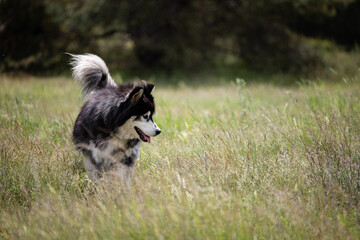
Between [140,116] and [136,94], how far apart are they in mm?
268

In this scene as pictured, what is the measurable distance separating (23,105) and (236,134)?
3648mm

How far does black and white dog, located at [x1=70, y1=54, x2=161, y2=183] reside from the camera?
314 cm

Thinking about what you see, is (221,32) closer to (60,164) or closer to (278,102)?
(278,102)

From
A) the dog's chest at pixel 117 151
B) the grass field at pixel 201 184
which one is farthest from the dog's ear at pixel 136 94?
the grass field at pixel 201 184

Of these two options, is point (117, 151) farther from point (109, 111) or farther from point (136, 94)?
point (136, 94)

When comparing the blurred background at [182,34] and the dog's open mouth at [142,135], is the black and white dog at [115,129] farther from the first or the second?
the blurred background at [182,34]

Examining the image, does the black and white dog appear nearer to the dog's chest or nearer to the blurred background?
the dog's chest

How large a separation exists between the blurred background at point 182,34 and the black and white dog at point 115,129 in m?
6.90

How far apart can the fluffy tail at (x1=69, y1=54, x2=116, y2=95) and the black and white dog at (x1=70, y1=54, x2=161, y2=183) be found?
0.56 m

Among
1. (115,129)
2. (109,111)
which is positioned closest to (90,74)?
(109,111)

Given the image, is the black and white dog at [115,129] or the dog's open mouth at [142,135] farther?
the dog's open mouth at [142,135]

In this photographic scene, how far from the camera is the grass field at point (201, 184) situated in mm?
2229

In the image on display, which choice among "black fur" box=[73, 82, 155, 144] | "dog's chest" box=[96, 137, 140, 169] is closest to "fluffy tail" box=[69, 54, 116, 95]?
"black fur" box=[73, 82, 155, 144]

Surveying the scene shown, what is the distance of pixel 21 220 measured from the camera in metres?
2.26
